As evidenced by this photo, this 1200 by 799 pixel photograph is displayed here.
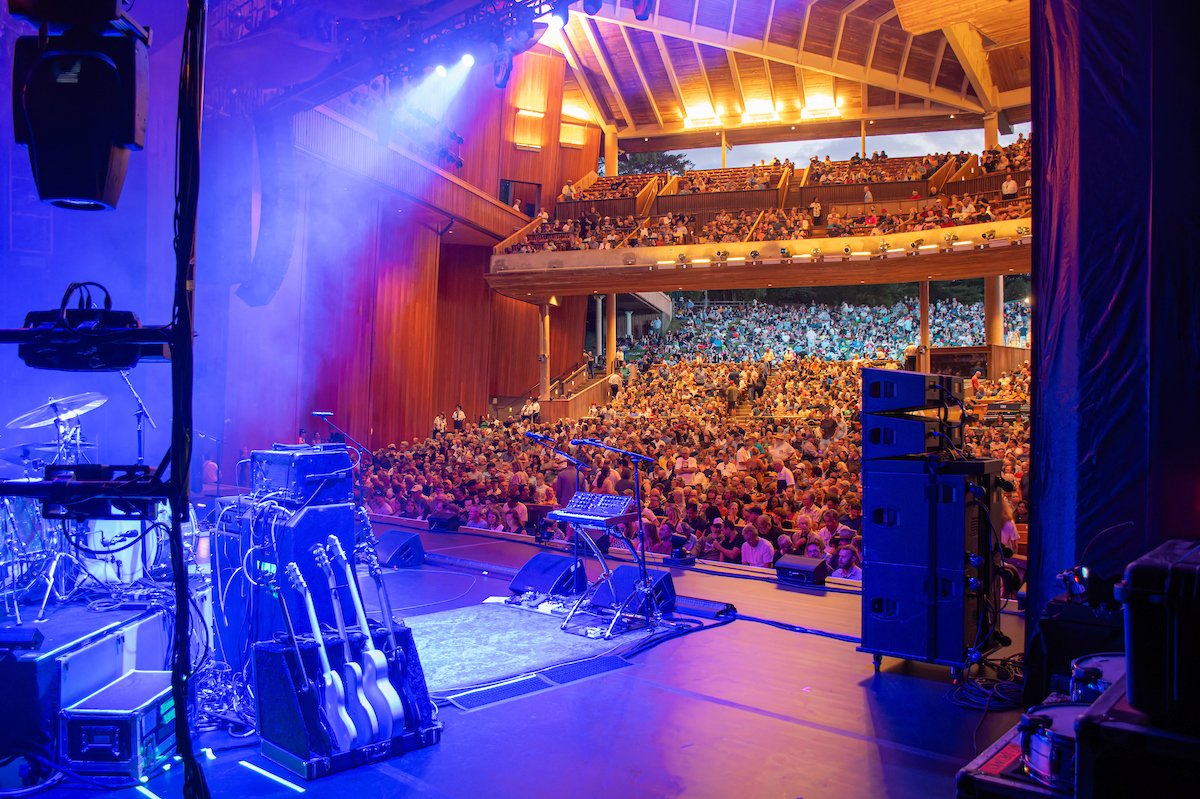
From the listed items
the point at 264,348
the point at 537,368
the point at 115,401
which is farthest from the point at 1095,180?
the point at 537,368

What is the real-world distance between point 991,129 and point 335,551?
23.3 m

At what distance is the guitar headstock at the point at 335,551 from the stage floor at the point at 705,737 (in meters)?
0.76

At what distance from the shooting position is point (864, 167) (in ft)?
69.5

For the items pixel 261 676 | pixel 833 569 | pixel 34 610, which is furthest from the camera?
pixel 833 569

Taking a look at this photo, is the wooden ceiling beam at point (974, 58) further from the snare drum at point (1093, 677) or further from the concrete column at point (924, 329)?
the snare drum at point (1093, 677)

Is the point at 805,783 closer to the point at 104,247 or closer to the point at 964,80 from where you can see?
the point at 104,247

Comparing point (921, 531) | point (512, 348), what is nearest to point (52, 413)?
point (921, 531)

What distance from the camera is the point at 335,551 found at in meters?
3.10

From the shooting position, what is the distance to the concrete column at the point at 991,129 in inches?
820

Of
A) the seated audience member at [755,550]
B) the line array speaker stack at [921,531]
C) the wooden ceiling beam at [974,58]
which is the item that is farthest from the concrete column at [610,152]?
the line array speaker stack at [921,531]

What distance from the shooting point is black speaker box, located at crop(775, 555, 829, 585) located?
537cm

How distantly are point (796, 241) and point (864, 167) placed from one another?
20.6 ft

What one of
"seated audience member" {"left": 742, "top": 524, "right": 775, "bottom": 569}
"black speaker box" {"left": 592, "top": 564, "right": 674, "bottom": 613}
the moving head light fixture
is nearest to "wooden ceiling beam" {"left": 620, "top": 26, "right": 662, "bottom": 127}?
"seated audience member" {"left": 742, "top": 524, "right": 775, "bottom": 569}

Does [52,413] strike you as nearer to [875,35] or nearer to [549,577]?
[549,577]
